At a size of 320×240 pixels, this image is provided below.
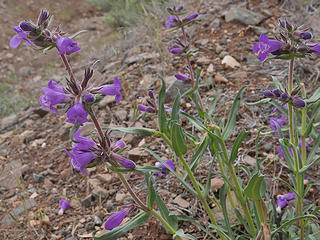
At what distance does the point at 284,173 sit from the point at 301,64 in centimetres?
173

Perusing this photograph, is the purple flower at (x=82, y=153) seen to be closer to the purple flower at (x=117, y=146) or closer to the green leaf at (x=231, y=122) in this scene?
the purple flower at (x=117, y=146)

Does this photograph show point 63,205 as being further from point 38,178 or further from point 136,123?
point 136,123

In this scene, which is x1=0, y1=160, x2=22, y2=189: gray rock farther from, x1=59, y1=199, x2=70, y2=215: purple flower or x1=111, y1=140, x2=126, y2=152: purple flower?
x1=111, y1=140, x2=126, y2=152: purple flower

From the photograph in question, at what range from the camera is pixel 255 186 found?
6.86 feet

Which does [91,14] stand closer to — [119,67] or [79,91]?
[119,67]

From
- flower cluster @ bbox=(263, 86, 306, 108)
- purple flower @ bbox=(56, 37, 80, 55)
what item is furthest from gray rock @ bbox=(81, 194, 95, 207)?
flower cluster @ bbox=(263, 86, 306, 108)

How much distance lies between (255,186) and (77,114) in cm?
118

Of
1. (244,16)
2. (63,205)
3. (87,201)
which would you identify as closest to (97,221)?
(87,201)

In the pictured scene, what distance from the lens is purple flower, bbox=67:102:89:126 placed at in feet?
5.78

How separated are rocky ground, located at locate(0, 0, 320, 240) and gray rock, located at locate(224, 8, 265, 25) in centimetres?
2

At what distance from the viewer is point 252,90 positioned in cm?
425

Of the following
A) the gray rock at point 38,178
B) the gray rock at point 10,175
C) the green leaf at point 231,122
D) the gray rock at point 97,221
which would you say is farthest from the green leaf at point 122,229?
the gray rock at point 10,175

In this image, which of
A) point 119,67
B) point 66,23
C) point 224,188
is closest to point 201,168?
point 224,188

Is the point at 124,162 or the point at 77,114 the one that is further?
the point at 124,162
